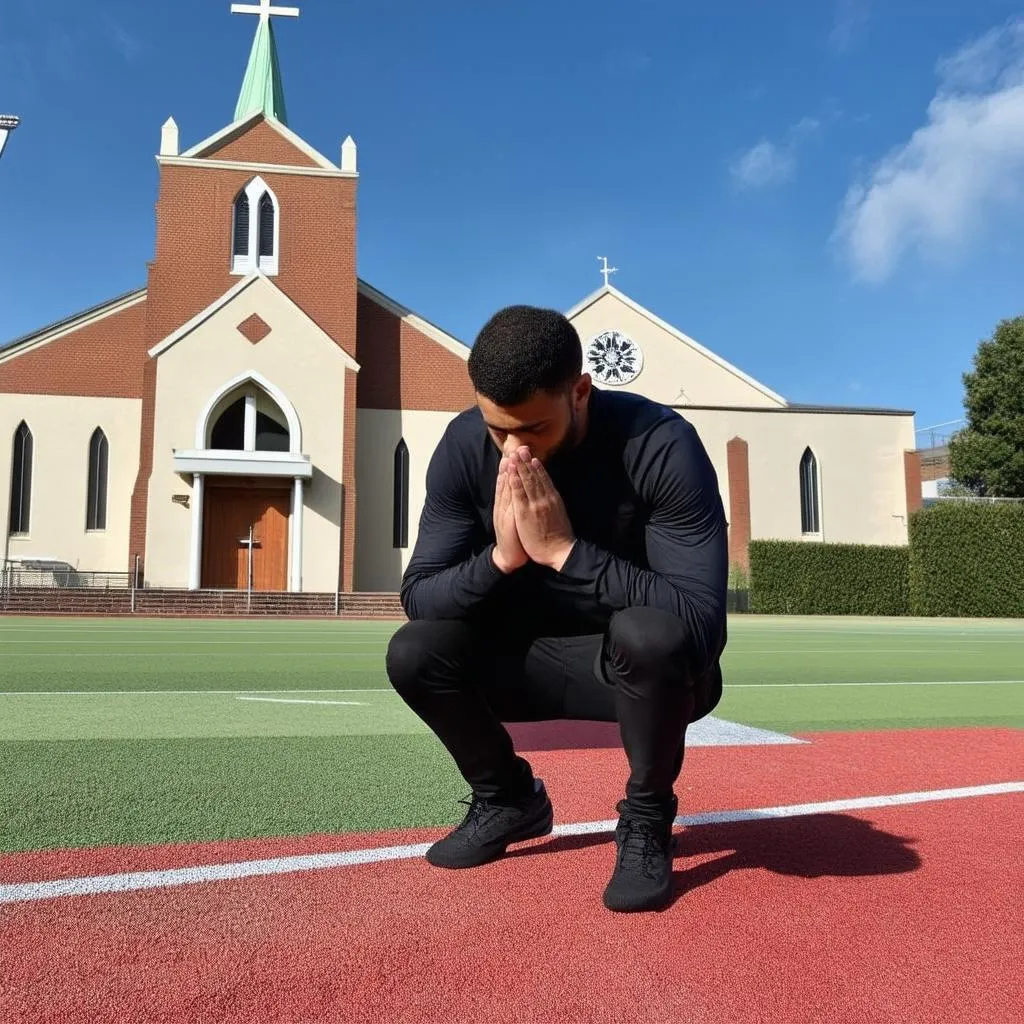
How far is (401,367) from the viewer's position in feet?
96.7

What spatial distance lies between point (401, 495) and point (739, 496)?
534 inches

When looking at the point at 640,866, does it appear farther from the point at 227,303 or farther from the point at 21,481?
the point at 21,481

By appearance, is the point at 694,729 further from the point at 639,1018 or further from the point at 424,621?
the point at 639,1018

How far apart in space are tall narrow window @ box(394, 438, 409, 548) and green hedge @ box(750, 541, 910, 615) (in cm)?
1156

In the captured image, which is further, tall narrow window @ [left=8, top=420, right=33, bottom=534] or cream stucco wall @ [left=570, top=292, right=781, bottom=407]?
cream stucco wall @ [left=570, top=292, right=781, bottom=407]

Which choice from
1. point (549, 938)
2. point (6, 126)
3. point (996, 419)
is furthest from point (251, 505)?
point (996, 419)

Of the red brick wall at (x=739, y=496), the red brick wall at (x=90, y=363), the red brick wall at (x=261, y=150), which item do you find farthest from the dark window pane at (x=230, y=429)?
the red brick wall at (x=739, y=496)

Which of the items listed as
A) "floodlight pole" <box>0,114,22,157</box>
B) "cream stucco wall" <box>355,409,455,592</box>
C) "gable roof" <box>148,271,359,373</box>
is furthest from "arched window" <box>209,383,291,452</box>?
"floodlight pole" <box>0,114,22,157</box>

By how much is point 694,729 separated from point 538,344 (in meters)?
3.41

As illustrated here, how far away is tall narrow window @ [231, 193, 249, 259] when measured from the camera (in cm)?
2806

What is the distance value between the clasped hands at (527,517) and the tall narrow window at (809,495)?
113 feet

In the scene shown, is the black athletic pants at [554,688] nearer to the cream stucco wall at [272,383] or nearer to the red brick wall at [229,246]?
the cream stucco wall at [272,383]

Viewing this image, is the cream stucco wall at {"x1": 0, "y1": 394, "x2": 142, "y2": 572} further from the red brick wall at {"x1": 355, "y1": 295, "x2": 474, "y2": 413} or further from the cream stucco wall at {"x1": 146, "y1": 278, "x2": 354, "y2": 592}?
the red brick wall at {"x1": 355, "y1": 295, "x2": 474, "y2": 413}

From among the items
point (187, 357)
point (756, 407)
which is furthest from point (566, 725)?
point (756, 407)
